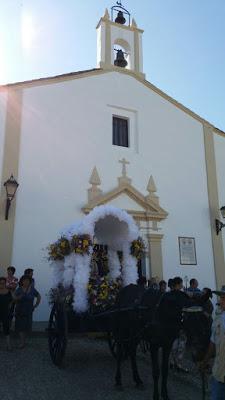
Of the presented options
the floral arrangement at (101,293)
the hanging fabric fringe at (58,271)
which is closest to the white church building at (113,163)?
the hanging fabric fringe at (58,271)

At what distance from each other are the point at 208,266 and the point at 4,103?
845 cm

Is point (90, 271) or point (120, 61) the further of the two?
point (120, 61)

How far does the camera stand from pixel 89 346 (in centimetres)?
895

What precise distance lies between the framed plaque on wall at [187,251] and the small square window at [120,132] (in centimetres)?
379

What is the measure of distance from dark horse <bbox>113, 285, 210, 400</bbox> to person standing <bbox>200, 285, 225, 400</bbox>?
1.06 ft

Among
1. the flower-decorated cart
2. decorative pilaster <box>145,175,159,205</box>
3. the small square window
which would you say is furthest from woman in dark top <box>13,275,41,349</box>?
the small square window

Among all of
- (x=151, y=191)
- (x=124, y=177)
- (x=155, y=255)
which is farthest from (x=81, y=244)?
(x=151, y=191)

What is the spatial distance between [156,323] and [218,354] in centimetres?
165

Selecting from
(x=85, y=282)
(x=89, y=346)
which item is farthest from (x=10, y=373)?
(x=89, y=346)

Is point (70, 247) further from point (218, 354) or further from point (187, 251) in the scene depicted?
point (187, 251)

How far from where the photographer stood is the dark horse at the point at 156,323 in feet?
16.9

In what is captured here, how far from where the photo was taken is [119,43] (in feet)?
52.5

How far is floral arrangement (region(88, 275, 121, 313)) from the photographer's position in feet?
24.1

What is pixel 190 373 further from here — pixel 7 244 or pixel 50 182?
pixel 50 182
